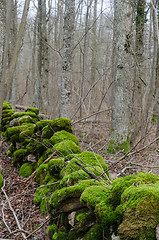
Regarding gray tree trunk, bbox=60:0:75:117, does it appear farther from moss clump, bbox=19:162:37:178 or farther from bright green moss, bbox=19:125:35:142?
moss clump, bbox=19:162:37:178

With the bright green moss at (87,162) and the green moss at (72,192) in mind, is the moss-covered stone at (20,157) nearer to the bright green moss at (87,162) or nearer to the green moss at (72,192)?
the bright green moss at (87,162)

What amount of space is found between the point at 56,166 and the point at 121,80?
4.56 meters

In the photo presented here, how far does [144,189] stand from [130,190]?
0.15 meters

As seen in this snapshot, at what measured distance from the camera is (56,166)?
13.4ft

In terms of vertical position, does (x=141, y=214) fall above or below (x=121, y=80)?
below

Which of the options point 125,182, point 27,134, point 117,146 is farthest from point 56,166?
point 117,146

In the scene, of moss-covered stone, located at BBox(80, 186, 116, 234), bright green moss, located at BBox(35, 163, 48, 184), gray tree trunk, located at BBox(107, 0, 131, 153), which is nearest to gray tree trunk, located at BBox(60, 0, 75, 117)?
gray tree trunk, located at BBox(107, 0, 131, 153)

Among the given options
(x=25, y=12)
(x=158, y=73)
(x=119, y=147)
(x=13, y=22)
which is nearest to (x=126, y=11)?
(x=158, y=73)

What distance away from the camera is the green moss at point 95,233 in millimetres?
2170

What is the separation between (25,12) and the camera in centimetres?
299

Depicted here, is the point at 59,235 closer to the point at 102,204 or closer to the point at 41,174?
the point at 102,204

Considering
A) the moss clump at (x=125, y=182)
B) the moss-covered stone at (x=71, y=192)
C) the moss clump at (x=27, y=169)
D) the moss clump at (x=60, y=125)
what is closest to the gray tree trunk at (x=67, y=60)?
the moss clump at (x=60, y=125)

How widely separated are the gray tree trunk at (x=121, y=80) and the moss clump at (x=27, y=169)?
3.20 m

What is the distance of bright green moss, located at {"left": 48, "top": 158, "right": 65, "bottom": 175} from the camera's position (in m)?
4.00
